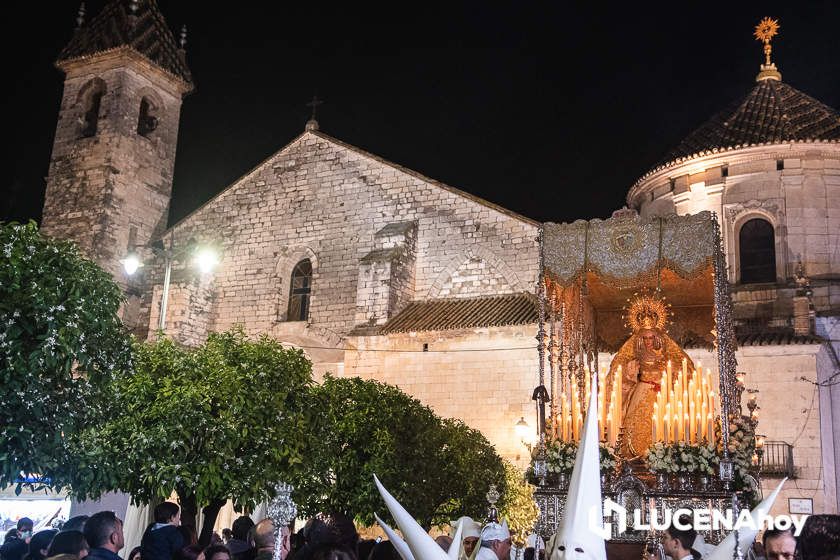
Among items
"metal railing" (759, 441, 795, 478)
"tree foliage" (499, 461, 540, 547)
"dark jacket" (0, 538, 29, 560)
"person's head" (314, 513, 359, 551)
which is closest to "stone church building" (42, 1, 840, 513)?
"metal railing" (759, 441, 795, 478)

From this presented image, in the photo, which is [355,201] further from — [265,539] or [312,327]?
[265,539]

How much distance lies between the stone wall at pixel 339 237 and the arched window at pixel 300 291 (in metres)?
0.21

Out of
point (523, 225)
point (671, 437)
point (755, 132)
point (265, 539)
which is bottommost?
point (265, 539)

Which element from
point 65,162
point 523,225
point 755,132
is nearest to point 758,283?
point 755,132

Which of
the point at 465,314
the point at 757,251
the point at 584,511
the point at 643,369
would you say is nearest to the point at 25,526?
the point at 643,369

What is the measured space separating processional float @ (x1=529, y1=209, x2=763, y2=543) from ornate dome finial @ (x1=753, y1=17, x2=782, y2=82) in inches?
455

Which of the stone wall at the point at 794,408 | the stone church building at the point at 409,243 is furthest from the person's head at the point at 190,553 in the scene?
the stone church building at the point at 409,243

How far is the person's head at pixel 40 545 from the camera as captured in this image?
666 centimetres

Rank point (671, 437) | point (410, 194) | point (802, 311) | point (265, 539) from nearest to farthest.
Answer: point (265, 539)
point (671, 437)
point (802, 311)
point (410, 194)

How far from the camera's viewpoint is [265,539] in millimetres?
6496

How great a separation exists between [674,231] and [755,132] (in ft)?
34.2

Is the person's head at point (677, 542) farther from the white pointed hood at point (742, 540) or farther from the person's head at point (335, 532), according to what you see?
the person's head at point (335, 532)

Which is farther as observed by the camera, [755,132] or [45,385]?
[755,132]

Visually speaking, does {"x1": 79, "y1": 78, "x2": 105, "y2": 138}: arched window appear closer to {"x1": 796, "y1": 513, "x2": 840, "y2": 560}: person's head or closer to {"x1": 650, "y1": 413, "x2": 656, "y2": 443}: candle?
{"x1": 650, "y1": 413, "x2": 656, "y2": 443}: candle
